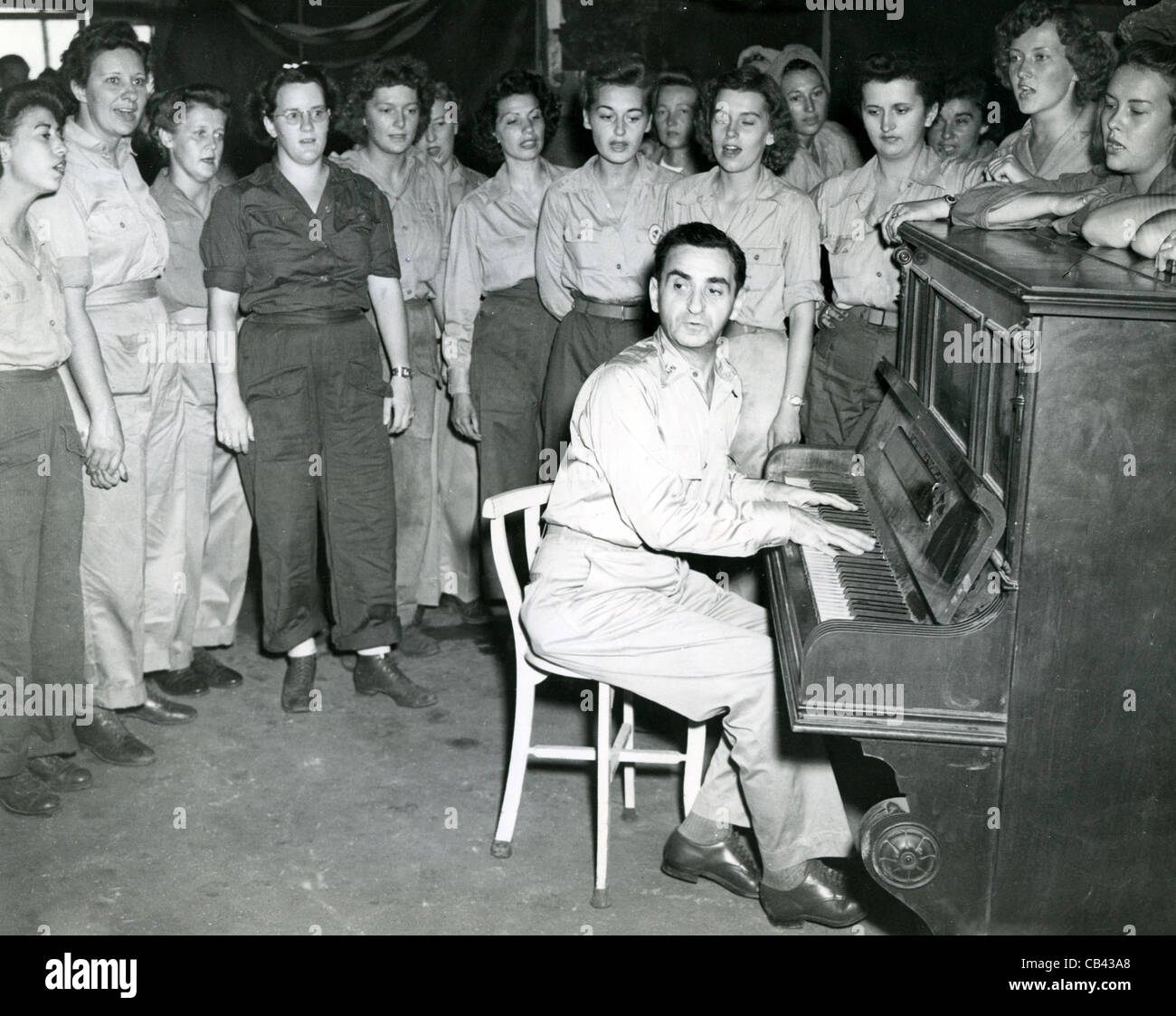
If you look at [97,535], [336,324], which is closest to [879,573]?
[336,324]

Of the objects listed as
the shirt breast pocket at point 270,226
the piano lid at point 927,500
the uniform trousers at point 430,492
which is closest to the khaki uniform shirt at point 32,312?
the shirt breast pocket at point 270,226

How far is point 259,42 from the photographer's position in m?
6.73

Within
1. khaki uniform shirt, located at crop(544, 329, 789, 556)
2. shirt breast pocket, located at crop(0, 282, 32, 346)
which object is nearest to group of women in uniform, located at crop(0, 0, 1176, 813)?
shirt breast pocket, located at crop(0, 282, 32, 346)

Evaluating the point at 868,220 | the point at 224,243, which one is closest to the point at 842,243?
the point at 868,220

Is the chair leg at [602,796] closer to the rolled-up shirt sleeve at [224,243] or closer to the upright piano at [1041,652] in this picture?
the upright piano at [1041,652]

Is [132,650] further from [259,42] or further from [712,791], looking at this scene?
[259,42]

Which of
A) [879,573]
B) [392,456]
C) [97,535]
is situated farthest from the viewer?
[392,456]

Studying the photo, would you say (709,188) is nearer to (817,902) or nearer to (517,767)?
(517,767)

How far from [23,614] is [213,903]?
112 cm

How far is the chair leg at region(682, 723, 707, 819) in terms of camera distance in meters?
3.65

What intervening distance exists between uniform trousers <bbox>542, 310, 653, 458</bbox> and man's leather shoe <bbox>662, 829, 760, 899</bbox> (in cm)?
177

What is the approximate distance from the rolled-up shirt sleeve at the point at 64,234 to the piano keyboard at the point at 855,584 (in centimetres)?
237

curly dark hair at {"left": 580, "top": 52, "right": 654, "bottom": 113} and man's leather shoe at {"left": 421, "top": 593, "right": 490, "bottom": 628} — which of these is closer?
curly dark hair at {"left": 580, "top": 52, "right": 654, "bottom": 113}

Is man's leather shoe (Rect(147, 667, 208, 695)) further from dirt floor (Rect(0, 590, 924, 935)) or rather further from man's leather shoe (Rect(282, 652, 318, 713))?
man's leather shoe (Rect(282, 652, 318, 713))
